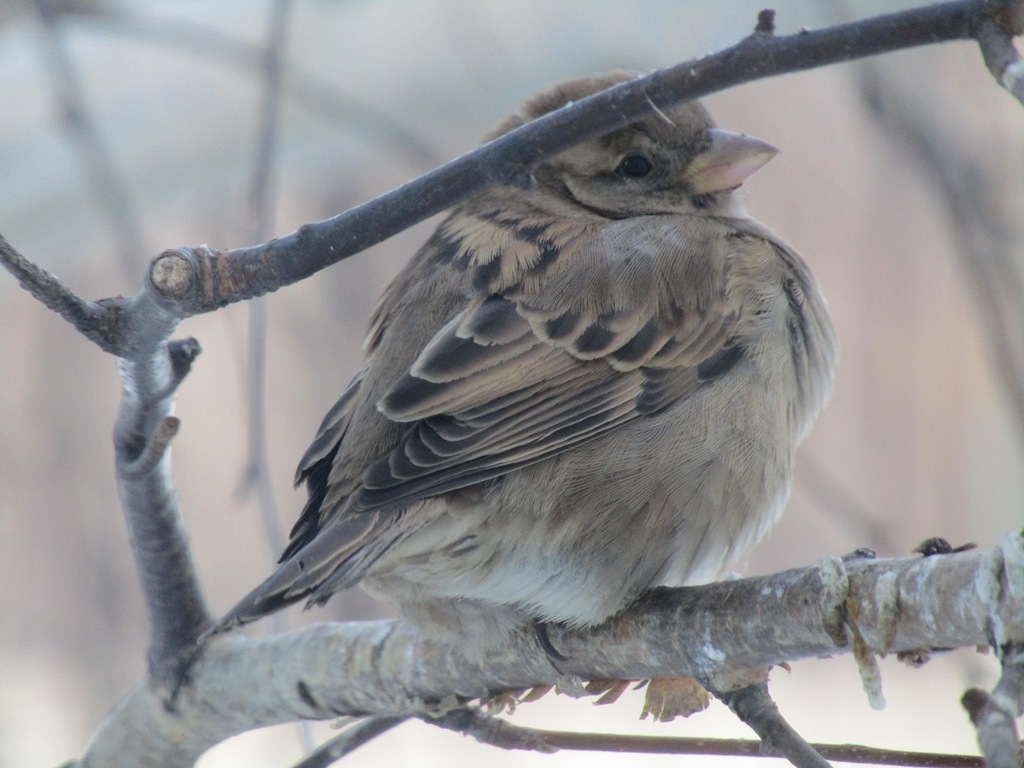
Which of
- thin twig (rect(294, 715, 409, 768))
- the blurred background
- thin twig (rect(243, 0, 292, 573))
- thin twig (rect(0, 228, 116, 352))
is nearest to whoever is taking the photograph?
thin twig (rect(0, 228, 116, 352))

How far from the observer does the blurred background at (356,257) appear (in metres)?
3.66

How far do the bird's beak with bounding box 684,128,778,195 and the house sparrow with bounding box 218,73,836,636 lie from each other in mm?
164

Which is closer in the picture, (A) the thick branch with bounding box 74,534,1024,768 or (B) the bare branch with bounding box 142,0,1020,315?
(B) the bare branch with bounding box 142,0,1020,315

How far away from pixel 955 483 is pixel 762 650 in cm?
394

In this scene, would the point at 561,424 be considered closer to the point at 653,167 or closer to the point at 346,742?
the point at 346,742

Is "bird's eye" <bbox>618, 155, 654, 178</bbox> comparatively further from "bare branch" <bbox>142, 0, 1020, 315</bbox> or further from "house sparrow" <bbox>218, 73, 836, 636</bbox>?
"bare branch" <bbox>142, 0, 1020, 315</bbox>

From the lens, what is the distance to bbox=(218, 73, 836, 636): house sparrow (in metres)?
2.48

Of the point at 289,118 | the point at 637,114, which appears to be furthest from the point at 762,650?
the point at 289,118

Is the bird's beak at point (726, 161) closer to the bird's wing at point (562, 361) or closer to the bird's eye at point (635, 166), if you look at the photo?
the bird's eye at point (635, 166)

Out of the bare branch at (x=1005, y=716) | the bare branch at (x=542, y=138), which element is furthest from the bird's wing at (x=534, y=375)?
the bare branch at (x=1005, y=716)

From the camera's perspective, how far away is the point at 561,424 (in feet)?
8.54

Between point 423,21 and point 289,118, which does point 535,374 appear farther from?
point 289,118

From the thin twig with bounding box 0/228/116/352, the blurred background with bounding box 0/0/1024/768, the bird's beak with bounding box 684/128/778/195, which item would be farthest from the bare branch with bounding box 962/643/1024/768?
the bird's beak with bounding box 684/128/778/195

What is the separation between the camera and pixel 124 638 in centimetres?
518
